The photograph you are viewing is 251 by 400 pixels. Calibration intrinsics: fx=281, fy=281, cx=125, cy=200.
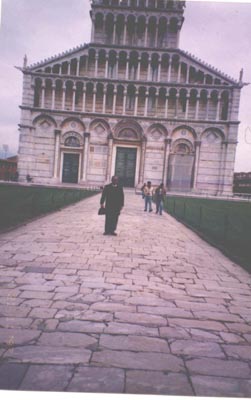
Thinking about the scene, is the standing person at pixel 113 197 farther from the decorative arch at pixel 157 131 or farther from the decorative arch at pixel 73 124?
the decorative arch at pixel 73 124

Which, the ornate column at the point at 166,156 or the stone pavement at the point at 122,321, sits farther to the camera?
the ornate column at the point at 166,156

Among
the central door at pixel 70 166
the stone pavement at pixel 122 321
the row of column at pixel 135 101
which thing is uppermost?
the row of column at pixel 135 101

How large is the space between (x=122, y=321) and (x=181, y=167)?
31.4 meters

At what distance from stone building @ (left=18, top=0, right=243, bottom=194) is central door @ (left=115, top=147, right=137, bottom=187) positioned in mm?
382

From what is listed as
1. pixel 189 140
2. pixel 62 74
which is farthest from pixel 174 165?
pixel 62 74

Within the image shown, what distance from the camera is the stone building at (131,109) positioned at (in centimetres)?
3244

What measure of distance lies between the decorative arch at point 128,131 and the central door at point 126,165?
1396 mm

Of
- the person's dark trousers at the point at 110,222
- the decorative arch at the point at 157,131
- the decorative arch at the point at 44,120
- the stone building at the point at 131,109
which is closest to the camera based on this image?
the person's dark trousers at the point at 110,222

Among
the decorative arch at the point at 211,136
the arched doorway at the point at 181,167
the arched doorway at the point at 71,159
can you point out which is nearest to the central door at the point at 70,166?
the arched doorway at the point at 71,159

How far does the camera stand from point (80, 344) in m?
2.65

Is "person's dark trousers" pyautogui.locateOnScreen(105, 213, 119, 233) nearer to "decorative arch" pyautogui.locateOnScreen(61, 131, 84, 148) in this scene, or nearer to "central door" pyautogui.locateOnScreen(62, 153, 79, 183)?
"central door" pyautogui.locateOnScreen(62, 153, 79, 183)

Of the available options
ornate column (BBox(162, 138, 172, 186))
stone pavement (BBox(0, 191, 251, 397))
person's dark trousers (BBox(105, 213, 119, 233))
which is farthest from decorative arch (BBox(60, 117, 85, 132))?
stone pavement (BBox(0, 191, 251, 397))

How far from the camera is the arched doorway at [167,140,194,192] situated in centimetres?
3306

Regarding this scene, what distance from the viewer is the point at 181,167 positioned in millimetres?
33406
